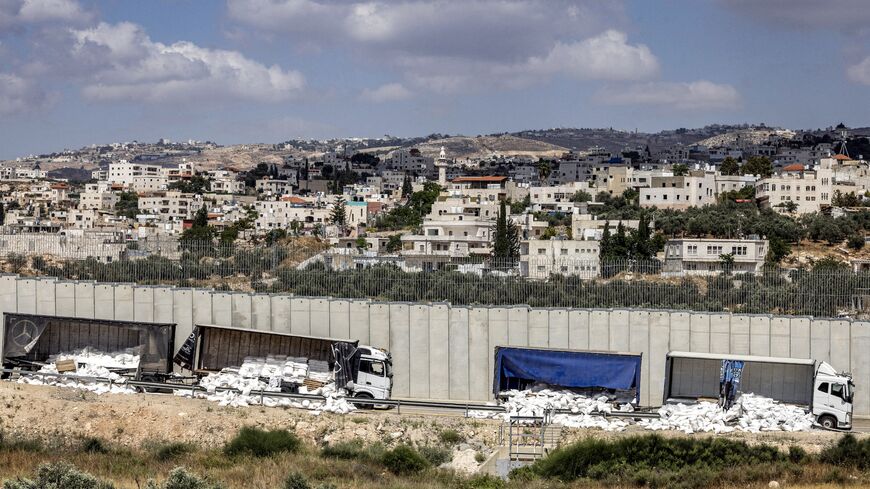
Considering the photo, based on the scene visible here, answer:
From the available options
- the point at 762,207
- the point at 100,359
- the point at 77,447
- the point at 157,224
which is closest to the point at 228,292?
the point at 100,359

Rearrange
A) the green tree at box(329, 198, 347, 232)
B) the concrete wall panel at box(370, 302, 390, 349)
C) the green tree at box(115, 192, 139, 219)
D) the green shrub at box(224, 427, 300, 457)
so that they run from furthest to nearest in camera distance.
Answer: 1. the green tree at box(115, 192, 139, 219)
2. the green tree at box(329, 198, 347, 232)
3. the concrete wall panel at box(370, 302, 390, 349)
4. the green shrub at box(224, 427, 300, 457)

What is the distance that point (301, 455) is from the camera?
20.6 m

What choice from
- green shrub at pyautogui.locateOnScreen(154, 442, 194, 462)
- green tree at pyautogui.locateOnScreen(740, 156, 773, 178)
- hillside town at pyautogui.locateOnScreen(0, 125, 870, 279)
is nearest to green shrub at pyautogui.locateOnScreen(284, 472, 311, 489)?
green shrub at pyautogui.locateOnScreen(154, 442, 194, 462)

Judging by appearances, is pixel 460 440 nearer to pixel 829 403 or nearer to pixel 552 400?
pixel 552 400

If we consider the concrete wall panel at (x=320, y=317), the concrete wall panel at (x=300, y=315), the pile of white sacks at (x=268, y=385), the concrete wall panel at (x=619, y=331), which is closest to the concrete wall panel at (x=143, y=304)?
the pile of white sacks at (x=268, y=385)

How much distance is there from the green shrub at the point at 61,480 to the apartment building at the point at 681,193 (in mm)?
77777

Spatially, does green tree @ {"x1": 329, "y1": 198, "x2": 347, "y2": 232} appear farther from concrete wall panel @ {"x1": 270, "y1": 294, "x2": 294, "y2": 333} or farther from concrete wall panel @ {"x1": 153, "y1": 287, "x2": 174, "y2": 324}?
concrete wall panel @ {"x1": 270, "y1": 294, "x2": 294, "y2": 333}

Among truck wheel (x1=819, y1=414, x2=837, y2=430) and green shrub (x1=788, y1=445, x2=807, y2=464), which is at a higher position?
green shrub (x1=788, y1=445, x2=807, y2=464)

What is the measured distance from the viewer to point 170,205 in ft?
408

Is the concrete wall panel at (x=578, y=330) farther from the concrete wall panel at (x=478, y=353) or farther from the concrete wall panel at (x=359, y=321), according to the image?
the concrete wall panel at (x=359, y=321)

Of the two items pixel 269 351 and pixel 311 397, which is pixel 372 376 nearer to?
pixel 311 397

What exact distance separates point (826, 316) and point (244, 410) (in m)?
13.9

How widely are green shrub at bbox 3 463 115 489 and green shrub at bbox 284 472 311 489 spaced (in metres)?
2.39

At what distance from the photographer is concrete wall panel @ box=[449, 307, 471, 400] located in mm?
27141
